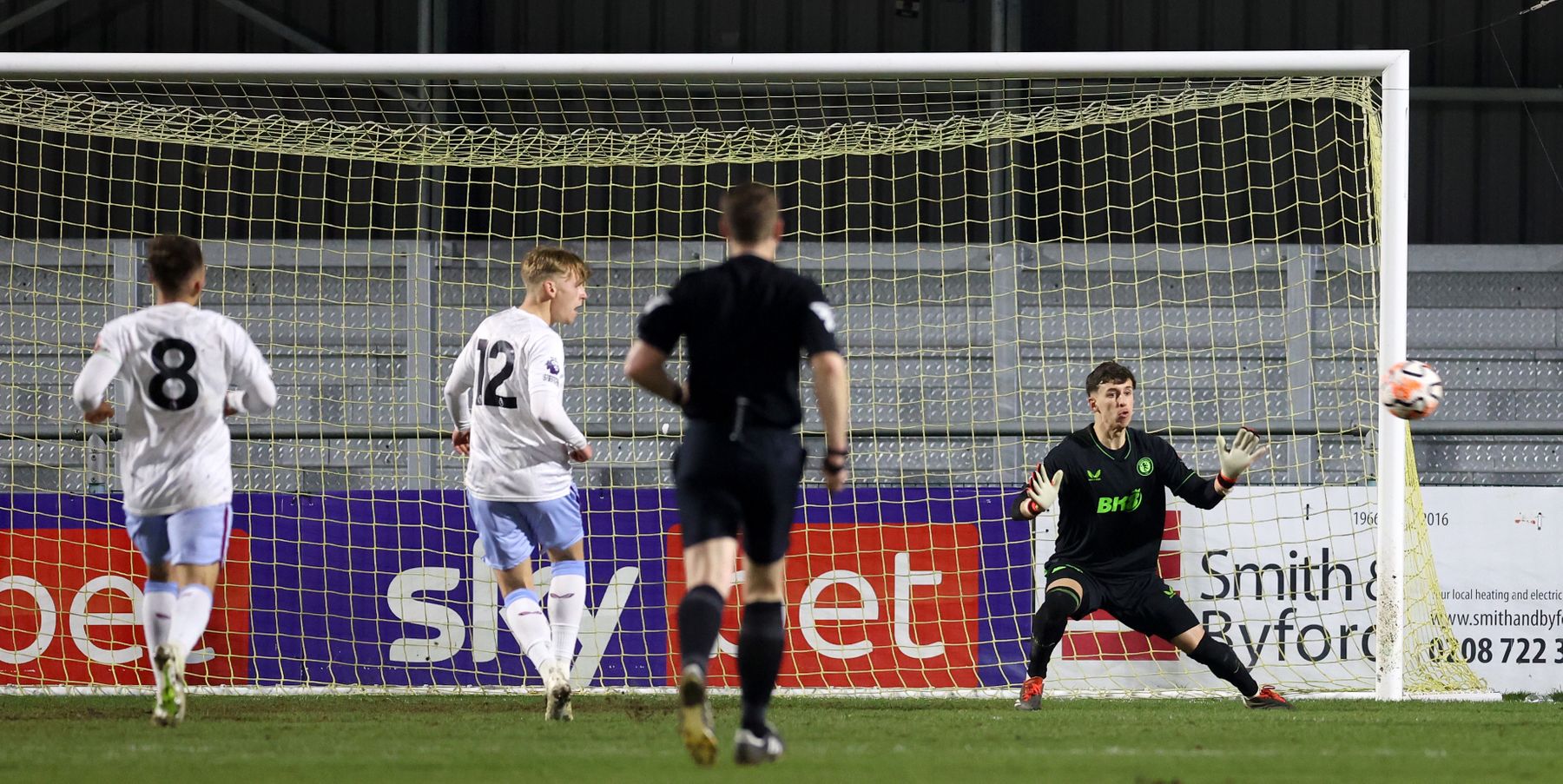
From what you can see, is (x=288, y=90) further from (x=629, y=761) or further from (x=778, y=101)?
(x=629, y=761)

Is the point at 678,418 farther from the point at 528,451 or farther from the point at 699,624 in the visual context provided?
the point at 699,624

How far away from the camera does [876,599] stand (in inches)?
298

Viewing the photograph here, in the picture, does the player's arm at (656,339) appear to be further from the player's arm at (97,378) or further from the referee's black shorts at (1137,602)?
Answer: the referee's black shorts at (1137,602)

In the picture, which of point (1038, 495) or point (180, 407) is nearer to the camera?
point (180, 407)

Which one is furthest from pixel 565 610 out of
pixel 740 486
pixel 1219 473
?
pixel 1219 473

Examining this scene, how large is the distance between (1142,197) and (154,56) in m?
8.15

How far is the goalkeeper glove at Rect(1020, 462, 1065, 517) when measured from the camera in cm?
612

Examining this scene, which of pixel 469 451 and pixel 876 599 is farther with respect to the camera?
pixel 876 599

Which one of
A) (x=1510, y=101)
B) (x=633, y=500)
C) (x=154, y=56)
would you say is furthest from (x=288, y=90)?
(x=1510, y=101)

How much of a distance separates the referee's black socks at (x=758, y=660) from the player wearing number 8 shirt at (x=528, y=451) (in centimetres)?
201

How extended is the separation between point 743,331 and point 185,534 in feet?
7.00

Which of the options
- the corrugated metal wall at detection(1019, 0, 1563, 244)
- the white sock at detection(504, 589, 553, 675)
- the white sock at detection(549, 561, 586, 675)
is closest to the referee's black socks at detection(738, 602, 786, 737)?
the white sock at detection(504, 589, 553, 675)

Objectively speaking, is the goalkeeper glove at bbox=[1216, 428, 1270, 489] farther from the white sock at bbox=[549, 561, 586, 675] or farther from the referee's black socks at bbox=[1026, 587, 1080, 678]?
the white sock at bbox=[549, 561, 586, 675]

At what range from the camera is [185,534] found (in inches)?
191
